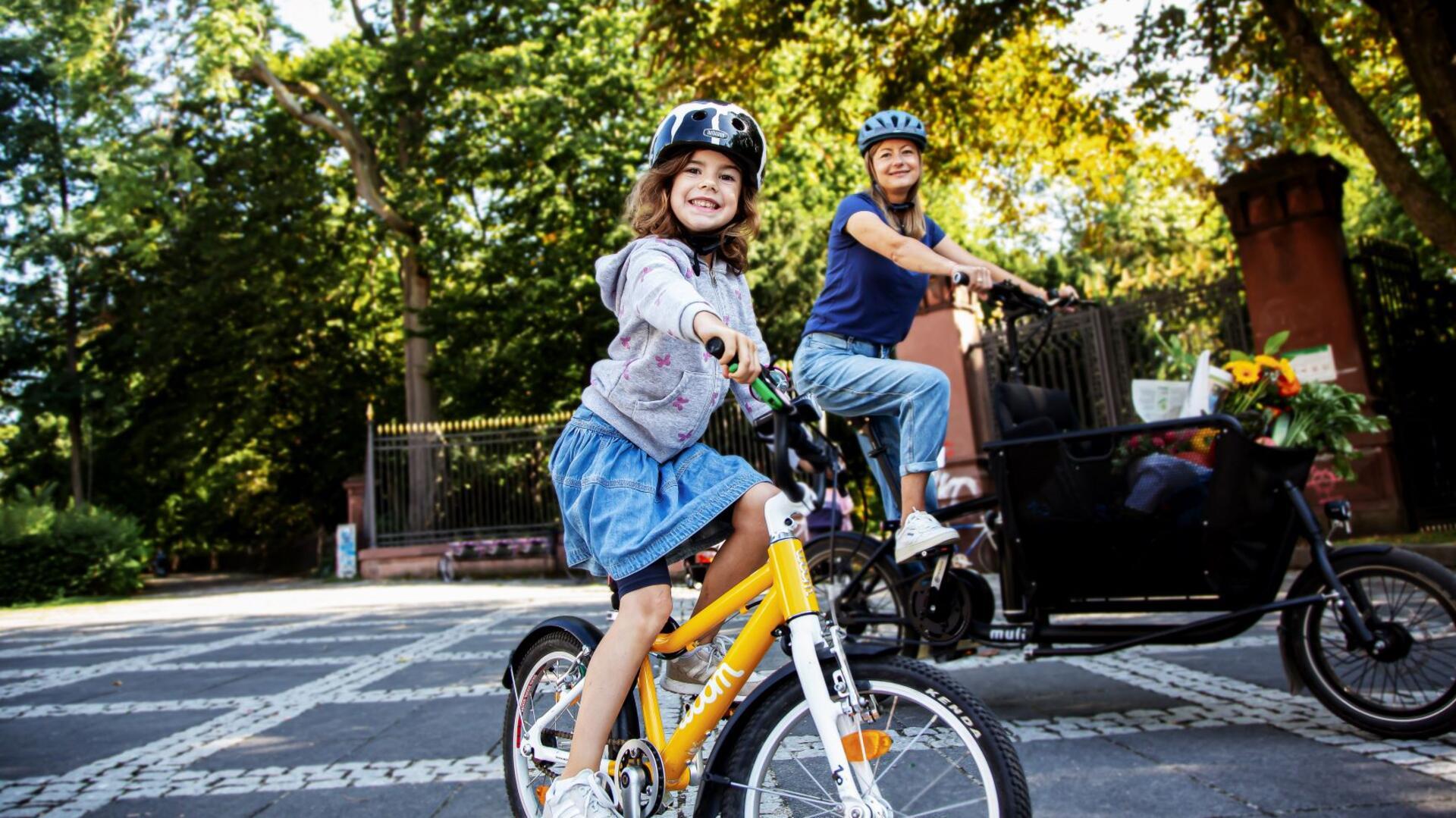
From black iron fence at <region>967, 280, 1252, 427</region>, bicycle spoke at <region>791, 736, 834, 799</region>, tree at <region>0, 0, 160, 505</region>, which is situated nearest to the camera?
bicycle spoke at <region>791, 736, 834, 799</region>

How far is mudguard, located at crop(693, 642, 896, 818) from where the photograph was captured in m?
2.07

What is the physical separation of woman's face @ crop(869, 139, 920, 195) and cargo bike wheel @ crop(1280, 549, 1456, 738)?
6.51 feet

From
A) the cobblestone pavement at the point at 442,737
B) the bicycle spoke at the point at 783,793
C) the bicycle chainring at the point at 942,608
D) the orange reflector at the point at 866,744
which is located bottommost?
the cobblestone pavement at the point at 442,737

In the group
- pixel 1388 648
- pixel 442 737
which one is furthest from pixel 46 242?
pixel 1388 648

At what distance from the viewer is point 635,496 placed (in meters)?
2.40

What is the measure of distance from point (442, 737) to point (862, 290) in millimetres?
2444

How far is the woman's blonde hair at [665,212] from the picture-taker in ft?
8.45

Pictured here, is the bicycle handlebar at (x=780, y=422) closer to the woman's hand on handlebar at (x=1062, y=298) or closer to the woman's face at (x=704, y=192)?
the woman's face at (x=704, y=192)

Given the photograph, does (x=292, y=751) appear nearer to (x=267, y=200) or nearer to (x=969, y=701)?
(x=969, y=701)

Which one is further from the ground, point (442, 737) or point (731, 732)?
point (731, 732)

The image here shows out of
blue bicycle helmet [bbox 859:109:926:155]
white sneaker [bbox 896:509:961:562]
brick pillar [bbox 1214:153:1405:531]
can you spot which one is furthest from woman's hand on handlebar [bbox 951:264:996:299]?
brick pillar [bbox 1214:153:1405:531]

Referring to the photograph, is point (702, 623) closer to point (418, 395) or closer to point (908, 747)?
point (908, 747)

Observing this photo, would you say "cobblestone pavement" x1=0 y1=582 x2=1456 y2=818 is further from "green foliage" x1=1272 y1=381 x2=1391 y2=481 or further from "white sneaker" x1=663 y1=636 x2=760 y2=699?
"green foliage" x1=1272 y1=381 x2=1391 y2=481

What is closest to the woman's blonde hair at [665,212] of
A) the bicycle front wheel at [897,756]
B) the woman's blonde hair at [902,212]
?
the bicycle front wheel at [897,756]
